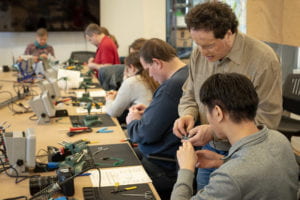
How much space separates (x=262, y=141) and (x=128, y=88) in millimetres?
1932

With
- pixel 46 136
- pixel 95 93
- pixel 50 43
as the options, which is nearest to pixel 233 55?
pixel 46 136

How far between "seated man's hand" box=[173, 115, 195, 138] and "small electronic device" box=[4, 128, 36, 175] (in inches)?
29.0

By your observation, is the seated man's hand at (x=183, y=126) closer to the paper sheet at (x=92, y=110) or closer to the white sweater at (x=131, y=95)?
the white sweater at (x=131, y=95)

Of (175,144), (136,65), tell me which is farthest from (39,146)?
(136,65)

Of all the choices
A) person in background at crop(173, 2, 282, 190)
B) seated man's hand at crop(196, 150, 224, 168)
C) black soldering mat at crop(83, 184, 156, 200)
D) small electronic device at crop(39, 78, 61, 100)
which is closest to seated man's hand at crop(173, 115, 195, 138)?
person in background at crop(173, 2, 282, 190)

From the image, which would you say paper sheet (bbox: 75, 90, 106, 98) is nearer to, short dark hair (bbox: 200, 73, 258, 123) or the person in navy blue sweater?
the person in navy blue sweater

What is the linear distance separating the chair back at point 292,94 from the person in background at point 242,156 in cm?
221

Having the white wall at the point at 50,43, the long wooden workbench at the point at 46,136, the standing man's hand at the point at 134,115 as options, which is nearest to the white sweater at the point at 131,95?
the long wooden workbench at the point at 46,136

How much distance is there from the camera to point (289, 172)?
1.43m

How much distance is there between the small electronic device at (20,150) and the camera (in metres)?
1.98

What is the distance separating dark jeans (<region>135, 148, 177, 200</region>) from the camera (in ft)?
8.33

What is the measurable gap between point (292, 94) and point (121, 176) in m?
2.21

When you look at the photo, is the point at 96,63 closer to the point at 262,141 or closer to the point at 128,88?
the point at 128,88

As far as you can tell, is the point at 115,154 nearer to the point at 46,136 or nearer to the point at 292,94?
the point at 46,136
